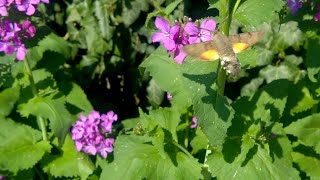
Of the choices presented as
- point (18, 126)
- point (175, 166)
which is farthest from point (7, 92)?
point (175, 166)

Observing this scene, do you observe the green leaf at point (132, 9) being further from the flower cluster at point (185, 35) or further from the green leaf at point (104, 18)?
the flower cluster at point (185, 35)

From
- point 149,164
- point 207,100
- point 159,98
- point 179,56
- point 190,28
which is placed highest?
point 190,28

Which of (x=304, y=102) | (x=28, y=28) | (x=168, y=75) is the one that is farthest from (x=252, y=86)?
(x=28, y=28)

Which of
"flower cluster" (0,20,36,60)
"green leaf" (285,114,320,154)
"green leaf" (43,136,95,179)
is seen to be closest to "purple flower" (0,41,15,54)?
"flower cluster" (0,20,36,60)

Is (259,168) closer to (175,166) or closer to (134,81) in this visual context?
(175,166)

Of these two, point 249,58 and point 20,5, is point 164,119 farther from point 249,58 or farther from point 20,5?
point 20,5

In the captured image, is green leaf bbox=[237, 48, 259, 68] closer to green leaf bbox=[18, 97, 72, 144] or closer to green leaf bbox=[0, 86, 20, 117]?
green leaf bbox=[18, 97, 72, 144]

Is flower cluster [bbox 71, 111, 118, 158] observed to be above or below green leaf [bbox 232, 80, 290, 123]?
below
